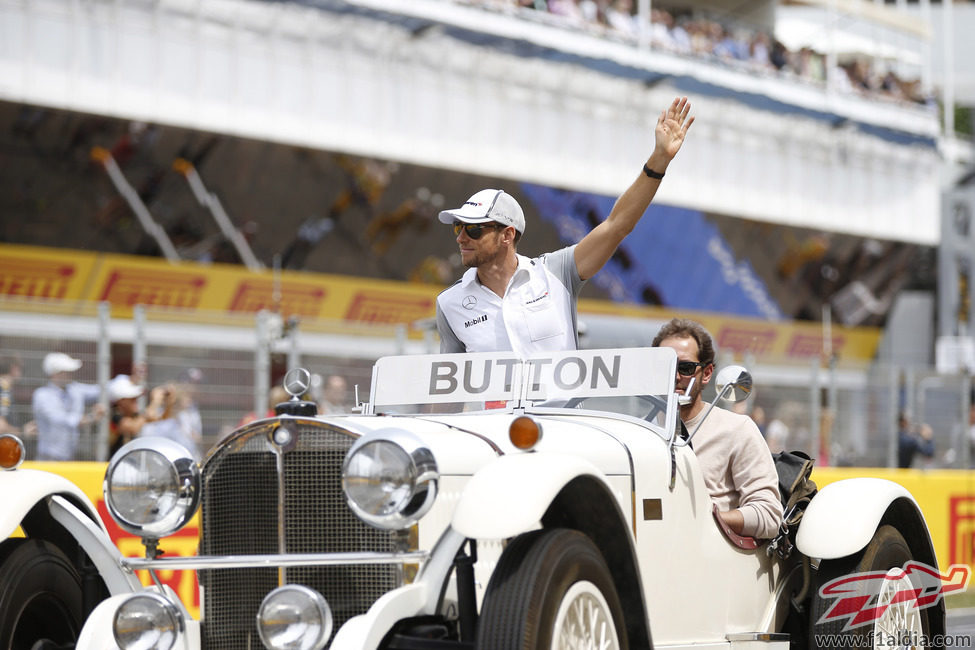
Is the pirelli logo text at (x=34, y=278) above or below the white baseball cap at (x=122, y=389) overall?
above

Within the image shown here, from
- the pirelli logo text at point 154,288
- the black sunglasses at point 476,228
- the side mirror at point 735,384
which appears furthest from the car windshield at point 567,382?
the pirelli logo text at point 154,288

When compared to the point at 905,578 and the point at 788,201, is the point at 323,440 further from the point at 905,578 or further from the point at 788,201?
the point at 788,201

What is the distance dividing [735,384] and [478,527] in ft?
4.76

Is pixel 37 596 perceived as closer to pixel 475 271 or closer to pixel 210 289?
pixel 475 271

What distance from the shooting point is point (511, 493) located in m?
4.43

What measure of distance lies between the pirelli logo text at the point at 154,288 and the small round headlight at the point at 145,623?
14546 mm

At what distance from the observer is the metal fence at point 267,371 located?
11.8m

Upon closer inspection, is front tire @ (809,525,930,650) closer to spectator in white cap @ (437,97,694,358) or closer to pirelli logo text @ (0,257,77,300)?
spectator in white cap @ (437,97,694,358)

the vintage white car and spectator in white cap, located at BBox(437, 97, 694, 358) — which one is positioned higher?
spectator in white cap, located at BBox(437, 97, 694, 358)

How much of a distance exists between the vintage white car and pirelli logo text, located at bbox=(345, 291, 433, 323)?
54.2 feet

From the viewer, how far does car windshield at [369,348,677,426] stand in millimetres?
5500

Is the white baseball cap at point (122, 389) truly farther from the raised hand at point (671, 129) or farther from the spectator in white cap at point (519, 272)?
the raised hand at point (671, 129)

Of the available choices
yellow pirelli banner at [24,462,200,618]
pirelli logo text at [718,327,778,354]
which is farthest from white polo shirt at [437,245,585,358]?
pirelli logo text at [718,327,778,354]

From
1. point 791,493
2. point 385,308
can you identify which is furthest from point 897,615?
point 385,308
